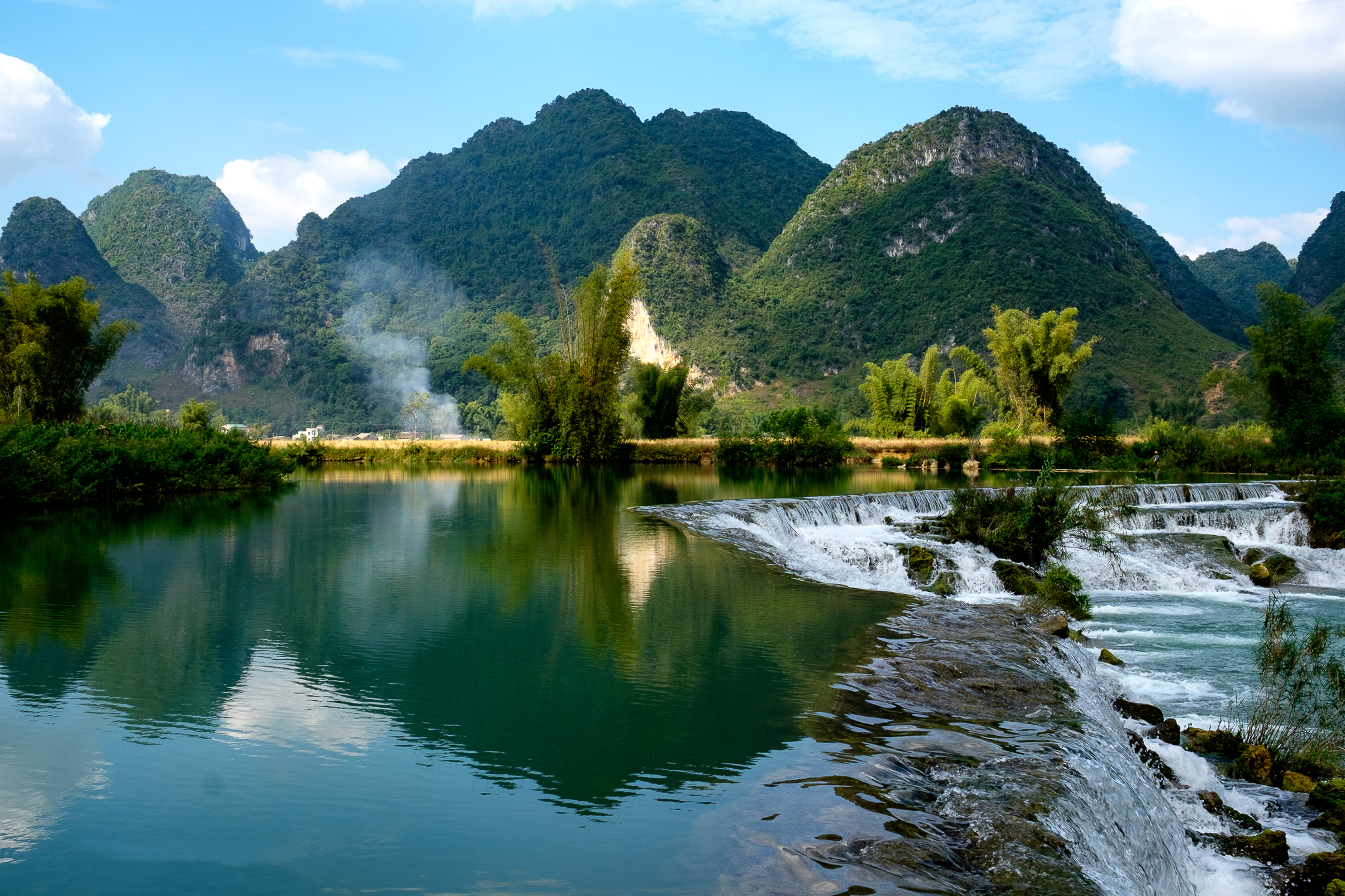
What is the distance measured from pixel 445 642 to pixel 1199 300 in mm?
93357

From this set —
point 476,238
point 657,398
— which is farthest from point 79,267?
point 657,398

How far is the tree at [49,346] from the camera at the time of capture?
27328 millimetres

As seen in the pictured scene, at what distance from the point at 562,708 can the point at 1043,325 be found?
122 feet

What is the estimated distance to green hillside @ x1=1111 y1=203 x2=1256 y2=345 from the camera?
79.8 m

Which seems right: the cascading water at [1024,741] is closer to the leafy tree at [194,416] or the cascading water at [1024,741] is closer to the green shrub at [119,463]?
the green shrub at [119,463]

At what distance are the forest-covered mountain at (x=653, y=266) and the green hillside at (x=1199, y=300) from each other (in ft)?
1.31

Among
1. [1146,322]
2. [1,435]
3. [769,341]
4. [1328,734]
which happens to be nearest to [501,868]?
[1328,734]

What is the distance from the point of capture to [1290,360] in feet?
93.7

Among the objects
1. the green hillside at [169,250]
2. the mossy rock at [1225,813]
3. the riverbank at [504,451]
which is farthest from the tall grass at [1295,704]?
the green hillside at [169,250]

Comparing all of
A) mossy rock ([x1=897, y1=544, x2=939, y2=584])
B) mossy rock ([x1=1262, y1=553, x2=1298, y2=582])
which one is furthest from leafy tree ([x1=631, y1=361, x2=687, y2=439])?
mossy rock ([x1=897, y1=544, x2=939, y2=584])

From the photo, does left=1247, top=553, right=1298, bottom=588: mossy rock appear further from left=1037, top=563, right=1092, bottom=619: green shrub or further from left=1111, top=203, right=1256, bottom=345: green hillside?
left=1111, top=203, right=1256, bottom=345: green hillside

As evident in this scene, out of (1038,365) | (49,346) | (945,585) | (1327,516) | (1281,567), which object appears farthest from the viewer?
(1038,365)

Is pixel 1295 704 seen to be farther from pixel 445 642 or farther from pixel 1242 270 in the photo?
pixel 1242 270

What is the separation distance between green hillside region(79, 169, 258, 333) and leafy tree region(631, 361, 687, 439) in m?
79.8
